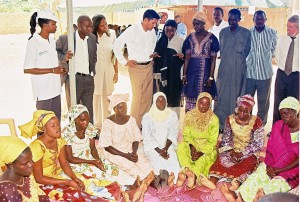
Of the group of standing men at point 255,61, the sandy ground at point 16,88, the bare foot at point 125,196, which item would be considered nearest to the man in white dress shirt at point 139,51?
the group of standing men at point 255,61

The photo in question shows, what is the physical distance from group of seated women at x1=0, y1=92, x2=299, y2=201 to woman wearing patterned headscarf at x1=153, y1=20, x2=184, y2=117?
139 cm

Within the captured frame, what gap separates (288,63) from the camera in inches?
242

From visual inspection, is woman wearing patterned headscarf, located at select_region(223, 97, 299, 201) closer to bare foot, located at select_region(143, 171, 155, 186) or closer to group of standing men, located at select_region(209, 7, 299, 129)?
bare foot, located at select_region(143, 171, 155, 186)

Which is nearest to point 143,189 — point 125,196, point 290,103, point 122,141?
point 125,196

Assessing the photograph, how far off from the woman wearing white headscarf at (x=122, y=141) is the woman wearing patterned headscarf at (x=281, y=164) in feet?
3.73

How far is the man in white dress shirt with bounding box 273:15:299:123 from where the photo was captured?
6.09m

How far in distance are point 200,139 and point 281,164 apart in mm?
1094

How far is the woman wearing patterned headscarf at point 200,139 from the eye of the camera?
483 centimetres

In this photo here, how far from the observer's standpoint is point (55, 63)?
5305 mm

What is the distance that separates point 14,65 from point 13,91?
5050mm

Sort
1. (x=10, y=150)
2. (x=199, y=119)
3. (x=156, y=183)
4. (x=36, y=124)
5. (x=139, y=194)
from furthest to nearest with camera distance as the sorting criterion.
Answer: (x=199, y=119)
(x=156, y=183)
(x=139, y=194)
(x=36, y=124)
(x=10, y=150)

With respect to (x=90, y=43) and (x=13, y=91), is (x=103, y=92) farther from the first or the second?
(x=13, y=91)

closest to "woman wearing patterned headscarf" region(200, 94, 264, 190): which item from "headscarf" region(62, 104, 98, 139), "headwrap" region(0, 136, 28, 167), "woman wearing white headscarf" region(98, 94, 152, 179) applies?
"woman wearing white headscarf" region(98, 94, 152, 179)

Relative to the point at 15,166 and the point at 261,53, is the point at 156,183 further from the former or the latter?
the point at 261,53
